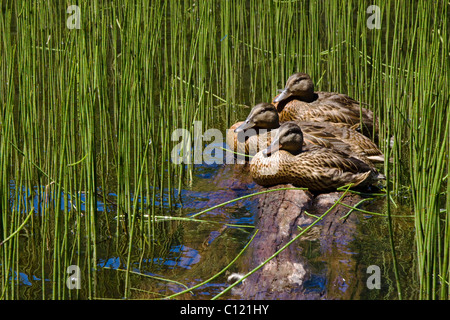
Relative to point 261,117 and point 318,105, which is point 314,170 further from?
point 318,105

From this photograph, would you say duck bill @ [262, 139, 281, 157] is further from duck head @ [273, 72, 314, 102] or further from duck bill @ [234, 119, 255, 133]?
duck head @ [273, 72, 314, 102]

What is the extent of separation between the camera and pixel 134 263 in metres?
2.77

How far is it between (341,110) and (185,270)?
1.84m

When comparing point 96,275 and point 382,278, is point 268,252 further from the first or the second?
point 96,275

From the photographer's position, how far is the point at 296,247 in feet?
8.73

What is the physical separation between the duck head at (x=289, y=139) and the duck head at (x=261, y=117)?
435 mm

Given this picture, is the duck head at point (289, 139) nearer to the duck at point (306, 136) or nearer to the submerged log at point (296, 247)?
the duck at point (306, 136)

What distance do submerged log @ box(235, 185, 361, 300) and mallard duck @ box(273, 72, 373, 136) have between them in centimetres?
90

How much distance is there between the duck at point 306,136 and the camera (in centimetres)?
365

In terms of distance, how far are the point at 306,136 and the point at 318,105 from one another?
53 centimetres

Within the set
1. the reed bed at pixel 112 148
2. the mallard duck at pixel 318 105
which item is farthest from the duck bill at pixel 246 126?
the mallard duck at pixel 318 105

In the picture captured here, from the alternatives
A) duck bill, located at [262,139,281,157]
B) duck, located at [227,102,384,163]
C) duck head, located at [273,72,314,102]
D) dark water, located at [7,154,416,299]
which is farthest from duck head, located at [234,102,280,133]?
dark water, located at [7,154,416,299]

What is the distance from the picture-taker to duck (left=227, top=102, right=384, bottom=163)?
3.65m
